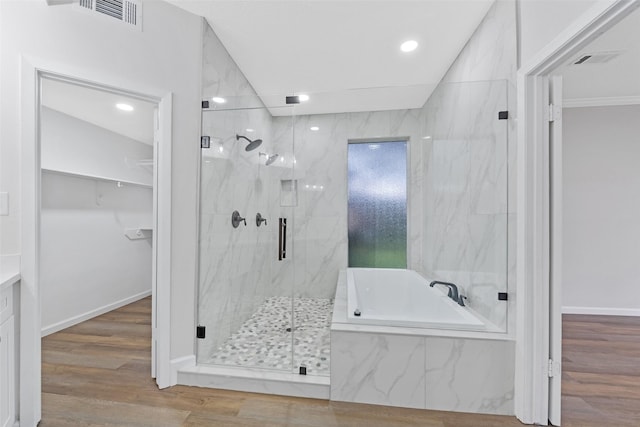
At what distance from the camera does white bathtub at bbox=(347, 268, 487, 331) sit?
1.75 metres

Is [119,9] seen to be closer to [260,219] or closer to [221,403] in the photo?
[260,219]

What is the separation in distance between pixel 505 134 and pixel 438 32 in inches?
40.8

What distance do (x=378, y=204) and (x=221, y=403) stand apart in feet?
7.68

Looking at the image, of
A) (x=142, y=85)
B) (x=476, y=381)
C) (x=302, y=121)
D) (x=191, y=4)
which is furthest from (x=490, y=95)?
(x=142, y=85)

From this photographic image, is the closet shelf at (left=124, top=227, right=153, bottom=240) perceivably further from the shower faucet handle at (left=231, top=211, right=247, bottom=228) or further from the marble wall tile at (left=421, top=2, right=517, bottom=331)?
the marble wall tile at (left=421, top=2, right=517, bottom=331)

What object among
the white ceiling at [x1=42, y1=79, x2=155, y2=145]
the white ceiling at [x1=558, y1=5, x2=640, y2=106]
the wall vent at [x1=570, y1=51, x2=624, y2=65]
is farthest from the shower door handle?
the wall vent at [x1=570, y1=51, x2=624, y2=65]

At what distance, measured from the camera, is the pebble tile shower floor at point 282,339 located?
2.01 m

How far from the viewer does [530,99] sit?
1515mm

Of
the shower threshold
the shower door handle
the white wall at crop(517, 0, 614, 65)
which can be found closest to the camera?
the white wall at crop(517, 0, 614, 65)

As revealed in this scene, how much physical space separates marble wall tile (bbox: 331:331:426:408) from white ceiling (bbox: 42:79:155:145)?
7.58 ft

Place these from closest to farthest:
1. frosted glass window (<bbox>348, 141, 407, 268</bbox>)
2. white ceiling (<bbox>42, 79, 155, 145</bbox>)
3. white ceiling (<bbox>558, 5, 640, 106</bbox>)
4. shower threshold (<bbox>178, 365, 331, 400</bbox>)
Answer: shower threshold (<bbox>178, 365, 331, 400</bbox>), white ceiling (<bbox>558, 5, 640, 106</bbox>), white ceiling (<bbox>42, 79, 155, 145</bbox>), frosted glass window (<bbox>348, 141, 407, 268</bbox>)

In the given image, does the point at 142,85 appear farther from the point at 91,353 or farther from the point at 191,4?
the point at 91,353

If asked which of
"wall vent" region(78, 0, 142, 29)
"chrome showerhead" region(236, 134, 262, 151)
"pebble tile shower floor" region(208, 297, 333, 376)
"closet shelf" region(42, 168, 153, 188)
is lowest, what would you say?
"pebble tile shower floor" region(208, 297, 333, 376)

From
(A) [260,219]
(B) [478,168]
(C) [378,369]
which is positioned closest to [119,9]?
(A) [260,219]
